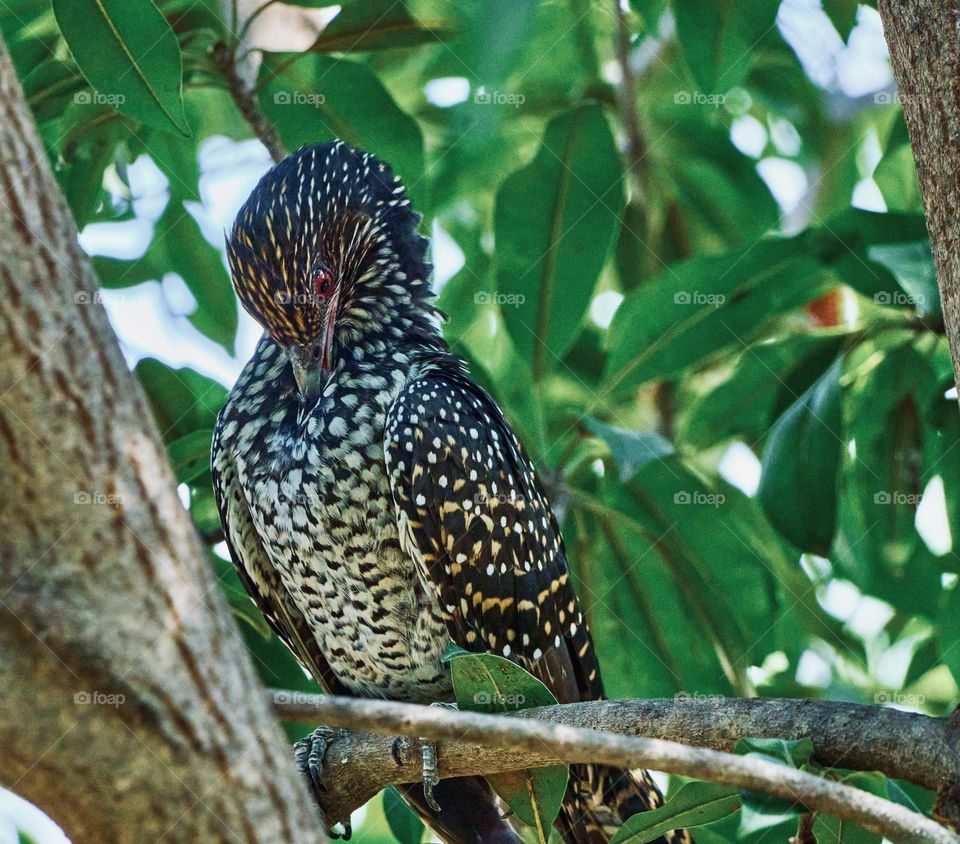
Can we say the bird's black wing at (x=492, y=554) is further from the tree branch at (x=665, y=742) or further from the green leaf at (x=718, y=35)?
the green leaf at (x=718, y=35)

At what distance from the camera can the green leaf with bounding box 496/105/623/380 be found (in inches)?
178

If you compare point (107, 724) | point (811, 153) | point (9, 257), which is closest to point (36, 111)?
point (9, 257)

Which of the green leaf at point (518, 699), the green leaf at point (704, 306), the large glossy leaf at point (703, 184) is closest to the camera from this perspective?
the green leaf at point (518, 699)

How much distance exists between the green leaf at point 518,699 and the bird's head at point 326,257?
4.32 feet

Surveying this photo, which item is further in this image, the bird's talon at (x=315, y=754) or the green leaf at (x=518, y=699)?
the bird's talon at (x=315, y=754)

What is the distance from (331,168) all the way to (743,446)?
2454 millimetres

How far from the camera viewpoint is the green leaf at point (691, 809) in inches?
105

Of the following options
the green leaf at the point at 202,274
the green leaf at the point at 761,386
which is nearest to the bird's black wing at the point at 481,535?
the green leaf at the point at 761,386
